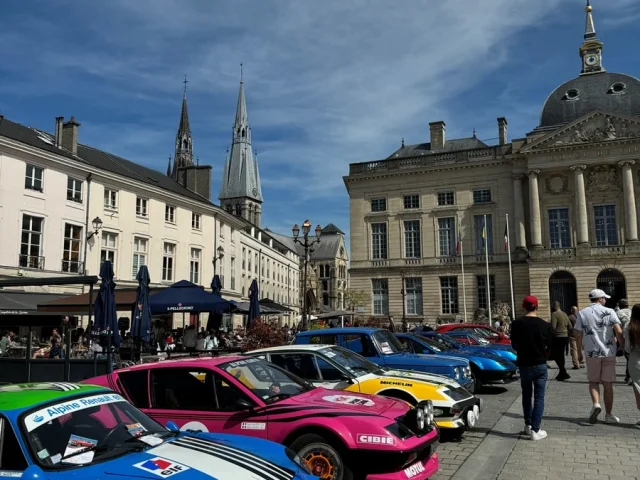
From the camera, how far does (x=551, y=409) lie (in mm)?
10227

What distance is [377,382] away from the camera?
309 inches

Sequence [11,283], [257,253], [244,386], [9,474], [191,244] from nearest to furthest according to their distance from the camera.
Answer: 1. [9,474]
2. [244,386]
3. [11,283]
4. [191,244]
5. [257,253]

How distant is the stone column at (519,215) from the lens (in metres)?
45.5

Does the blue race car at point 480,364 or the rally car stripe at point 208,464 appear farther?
the blue race car at point 480,364

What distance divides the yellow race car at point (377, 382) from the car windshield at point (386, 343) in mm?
2121

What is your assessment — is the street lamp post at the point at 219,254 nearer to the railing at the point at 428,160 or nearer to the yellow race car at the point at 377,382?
the railing at the point at 428,160

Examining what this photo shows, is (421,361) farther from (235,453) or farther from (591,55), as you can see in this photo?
(591,55)

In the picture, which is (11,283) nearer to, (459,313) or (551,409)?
(551,409)

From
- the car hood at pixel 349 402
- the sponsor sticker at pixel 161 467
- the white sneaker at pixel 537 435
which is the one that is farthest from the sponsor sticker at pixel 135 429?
the white sneaker at pixel 537 435

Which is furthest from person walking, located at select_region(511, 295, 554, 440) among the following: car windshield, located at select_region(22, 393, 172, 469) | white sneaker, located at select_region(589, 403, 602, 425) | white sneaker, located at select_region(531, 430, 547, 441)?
car windshield, located at select_region(22, 393, 172, 469)

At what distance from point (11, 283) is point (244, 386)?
10.4 metres

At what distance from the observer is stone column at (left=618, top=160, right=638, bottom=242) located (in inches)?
1641

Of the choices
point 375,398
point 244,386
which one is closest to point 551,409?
point 375,398

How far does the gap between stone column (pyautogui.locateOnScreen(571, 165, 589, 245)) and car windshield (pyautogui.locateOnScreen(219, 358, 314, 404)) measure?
42081 mm
